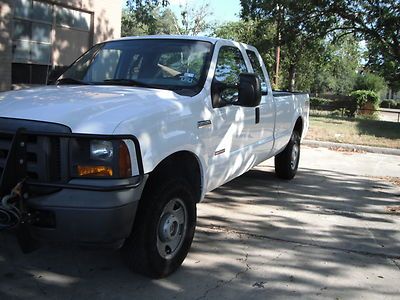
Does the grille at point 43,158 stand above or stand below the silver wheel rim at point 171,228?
above

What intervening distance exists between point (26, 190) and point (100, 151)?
53 cm

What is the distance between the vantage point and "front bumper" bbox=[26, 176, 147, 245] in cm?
304

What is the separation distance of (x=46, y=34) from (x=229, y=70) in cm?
1073

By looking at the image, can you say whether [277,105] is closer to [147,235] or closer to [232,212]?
[232,212]

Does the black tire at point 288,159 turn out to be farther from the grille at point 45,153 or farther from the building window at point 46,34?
the building window at point 46,34

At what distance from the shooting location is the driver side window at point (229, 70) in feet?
15.1

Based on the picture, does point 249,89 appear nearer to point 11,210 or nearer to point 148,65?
point 148,65

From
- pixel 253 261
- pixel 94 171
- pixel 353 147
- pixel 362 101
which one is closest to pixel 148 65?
pixel 94 171

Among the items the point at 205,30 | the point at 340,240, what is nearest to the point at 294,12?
the point at 340,240

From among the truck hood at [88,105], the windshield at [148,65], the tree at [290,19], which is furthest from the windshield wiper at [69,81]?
the tree at [290,19]

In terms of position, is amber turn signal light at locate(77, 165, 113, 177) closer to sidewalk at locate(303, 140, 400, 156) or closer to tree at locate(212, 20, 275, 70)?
sidewalk at locate(303, 140, 400, 156)

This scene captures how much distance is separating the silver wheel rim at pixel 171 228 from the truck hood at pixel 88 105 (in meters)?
0.76

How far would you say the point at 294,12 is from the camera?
2027 cm

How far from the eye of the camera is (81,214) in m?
3.04
